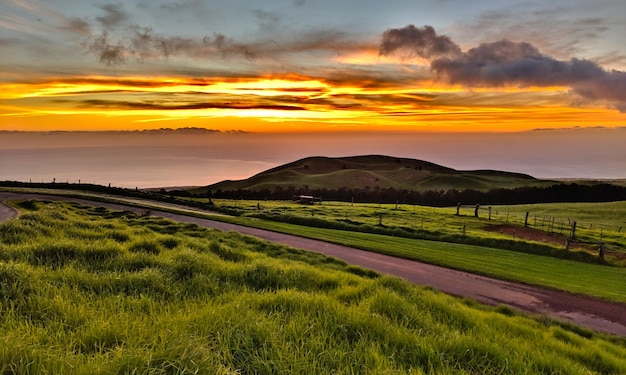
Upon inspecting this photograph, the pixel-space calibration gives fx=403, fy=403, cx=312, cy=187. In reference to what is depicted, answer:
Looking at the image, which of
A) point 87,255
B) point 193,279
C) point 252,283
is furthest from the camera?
point 87,255

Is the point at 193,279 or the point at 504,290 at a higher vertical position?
the point at 193,279

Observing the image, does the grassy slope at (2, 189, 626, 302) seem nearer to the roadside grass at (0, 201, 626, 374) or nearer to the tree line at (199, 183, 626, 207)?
the roadside grass at (0, 201, 626, 374)

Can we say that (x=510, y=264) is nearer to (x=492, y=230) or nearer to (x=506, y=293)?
(x=506, y=293)

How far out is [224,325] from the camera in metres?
4.89

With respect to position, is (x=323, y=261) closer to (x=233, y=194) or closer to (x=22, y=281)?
(x=22, y=281)

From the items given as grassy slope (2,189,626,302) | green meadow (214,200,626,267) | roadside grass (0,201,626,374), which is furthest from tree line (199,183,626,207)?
roadside grass (0,201,626,374)

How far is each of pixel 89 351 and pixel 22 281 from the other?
8.40 feet

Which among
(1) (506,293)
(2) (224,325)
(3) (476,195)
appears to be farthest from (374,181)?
(2) (224,325)

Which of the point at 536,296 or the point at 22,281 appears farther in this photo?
the point at 536,296

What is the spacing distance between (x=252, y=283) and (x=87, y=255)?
11.7 ft

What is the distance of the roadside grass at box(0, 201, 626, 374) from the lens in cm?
386

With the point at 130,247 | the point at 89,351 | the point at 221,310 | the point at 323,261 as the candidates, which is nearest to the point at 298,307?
the point at 221,310

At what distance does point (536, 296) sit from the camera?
58.6ft

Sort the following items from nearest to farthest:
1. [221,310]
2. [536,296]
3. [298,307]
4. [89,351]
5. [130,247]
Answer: [89,351] → [221,310] → [298,307] → [130,247] → [536,296]
